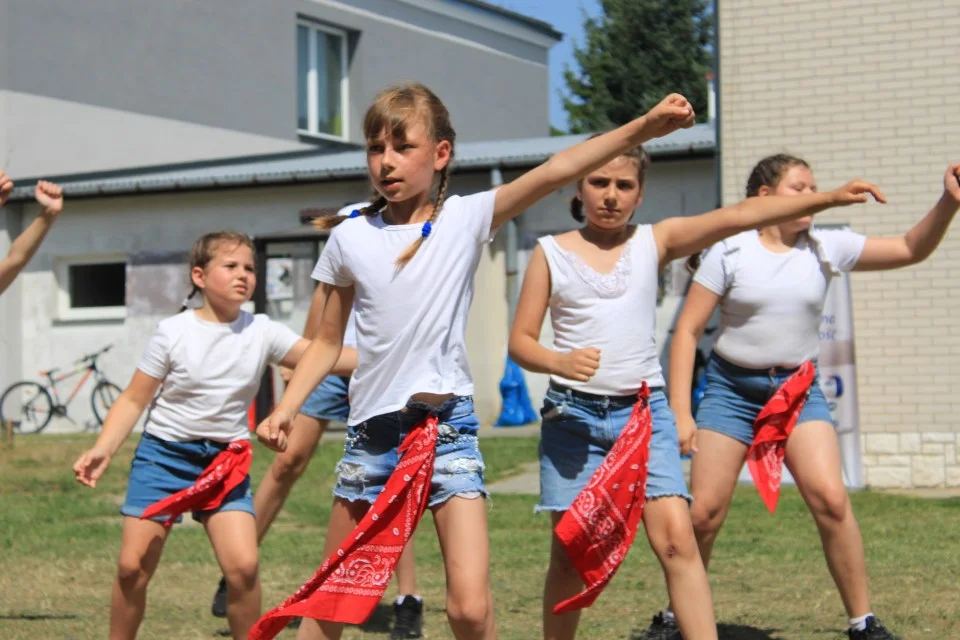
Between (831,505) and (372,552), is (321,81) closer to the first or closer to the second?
(831,505)

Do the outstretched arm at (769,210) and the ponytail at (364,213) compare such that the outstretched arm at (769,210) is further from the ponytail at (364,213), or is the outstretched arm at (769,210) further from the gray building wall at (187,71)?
the gray building wall at (187,71)

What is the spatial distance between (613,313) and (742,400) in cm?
105

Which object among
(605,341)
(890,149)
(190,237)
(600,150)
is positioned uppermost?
(190,237)

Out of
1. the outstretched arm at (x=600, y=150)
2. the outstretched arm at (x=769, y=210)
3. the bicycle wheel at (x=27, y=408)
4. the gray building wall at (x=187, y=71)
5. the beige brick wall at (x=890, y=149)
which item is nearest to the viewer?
the outstretched arm at (x=600, y=150)

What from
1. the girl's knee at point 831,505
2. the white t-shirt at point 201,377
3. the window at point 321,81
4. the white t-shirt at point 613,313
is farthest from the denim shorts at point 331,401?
the window at point 321,81

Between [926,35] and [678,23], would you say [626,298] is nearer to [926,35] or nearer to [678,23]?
[926,35]

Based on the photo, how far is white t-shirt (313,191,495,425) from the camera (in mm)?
4293

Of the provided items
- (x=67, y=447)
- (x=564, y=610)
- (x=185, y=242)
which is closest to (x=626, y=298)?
(x=564, y=610)

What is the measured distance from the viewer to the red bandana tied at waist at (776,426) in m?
5.59

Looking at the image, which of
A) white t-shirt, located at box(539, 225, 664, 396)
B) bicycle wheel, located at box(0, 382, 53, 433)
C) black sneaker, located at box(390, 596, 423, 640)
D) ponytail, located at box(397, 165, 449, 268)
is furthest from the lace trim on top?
bicycle wheel, located at box(0, 382, 53, 433)

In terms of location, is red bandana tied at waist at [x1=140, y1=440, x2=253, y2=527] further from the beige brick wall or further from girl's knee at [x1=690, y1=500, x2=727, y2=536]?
the beige brick wall

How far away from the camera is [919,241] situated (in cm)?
556

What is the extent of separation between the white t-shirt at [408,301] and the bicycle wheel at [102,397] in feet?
53.9

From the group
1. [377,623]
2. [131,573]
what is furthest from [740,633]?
[131,573]
